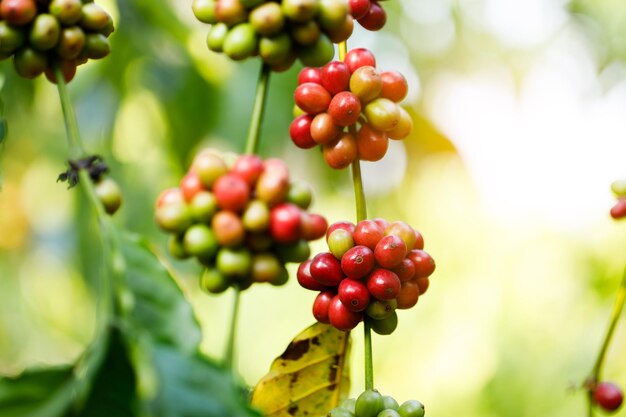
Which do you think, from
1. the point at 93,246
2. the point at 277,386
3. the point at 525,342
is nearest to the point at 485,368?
the point at 525,342

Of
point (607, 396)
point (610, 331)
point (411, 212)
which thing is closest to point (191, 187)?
point (610, 331)

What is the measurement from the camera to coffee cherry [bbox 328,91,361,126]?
3.08ft

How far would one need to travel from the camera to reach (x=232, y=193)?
75 centimetres

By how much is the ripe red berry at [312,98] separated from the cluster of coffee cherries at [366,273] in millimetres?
136

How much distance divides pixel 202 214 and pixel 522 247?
409 cm

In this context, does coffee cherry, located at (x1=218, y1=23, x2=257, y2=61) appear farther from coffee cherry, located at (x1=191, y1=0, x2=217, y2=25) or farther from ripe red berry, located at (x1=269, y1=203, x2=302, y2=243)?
ripe red berry, located at (x1=269, y1=203, x2=302, y2=243)

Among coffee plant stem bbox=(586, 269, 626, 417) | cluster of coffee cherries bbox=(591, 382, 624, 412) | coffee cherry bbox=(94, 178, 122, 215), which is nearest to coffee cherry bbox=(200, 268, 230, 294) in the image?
coffee cherry bbox=(94, 178, 122, 215)

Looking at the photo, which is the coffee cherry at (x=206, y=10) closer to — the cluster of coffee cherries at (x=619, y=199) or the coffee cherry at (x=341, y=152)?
the coffee cherry at (x=341, y=152)

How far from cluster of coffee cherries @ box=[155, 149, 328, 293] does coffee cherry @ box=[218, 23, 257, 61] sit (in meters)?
0.11

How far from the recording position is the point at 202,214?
0.77 m

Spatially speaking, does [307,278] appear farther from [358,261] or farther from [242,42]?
[242,42]

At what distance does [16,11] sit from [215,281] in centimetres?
33

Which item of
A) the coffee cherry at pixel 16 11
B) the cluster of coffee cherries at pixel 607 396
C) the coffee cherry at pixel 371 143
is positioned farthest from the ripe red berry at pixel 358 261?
the cluster of coffee cherries at pixel 607 396

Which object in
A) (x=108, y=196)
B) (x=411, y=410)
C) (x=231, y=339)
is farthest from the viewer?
(x=411, y=410)
